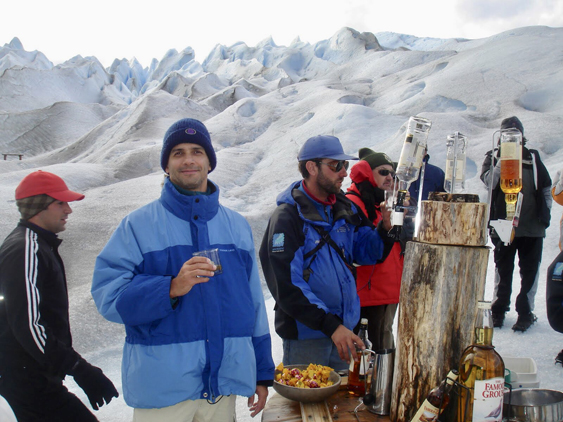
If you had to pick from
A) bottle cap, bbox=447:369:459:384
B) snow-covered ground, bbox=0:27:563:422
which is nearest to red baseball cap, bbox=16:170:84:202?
snow-covered ground, bbox=0:27:563:422

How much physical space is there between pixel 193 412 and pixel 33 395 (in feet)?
3.54

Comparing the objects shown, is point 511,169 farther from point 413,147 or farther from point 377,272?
point 377,272

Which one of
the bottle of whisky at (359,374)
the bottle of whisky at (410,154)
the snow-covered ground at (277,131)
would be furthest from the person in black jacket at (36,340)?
the bottle of whisky at (410,154)

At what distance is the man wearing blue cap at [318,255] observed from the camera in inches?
95.2

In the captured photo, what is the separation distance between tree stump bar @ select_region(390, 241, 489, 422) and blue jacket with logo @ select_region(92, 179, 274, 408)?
68 centimetres

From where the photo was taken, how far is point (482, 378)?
5.11 ft

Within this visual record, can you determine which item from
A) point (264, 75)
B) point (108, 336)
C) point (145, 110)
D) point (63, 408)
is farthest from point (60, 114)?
point (63, 408)

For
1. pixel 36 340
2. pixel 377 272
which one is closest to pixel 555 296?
pixel 377 272

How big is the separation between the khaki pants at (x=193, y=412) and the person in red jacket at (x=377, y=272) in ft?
4.86

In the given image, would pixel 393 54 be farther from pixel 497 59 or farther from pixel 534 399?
pixel 534 399

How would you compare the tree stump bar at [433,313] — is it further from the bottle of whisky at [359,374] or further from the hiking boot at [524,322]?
the hiking boot at [524,322]

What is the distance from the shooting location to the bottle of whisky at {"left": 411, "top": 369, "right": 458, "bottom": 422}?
156cm

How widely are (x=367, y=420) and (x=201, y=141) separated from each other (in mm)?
1430

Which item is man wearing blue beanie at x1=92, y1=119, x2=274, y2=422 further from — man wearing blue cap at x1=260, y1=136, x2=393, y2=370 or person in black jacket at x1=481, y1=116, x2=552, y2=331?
person in black jacket at x1=481, y1=116, x2=552, y2=331
